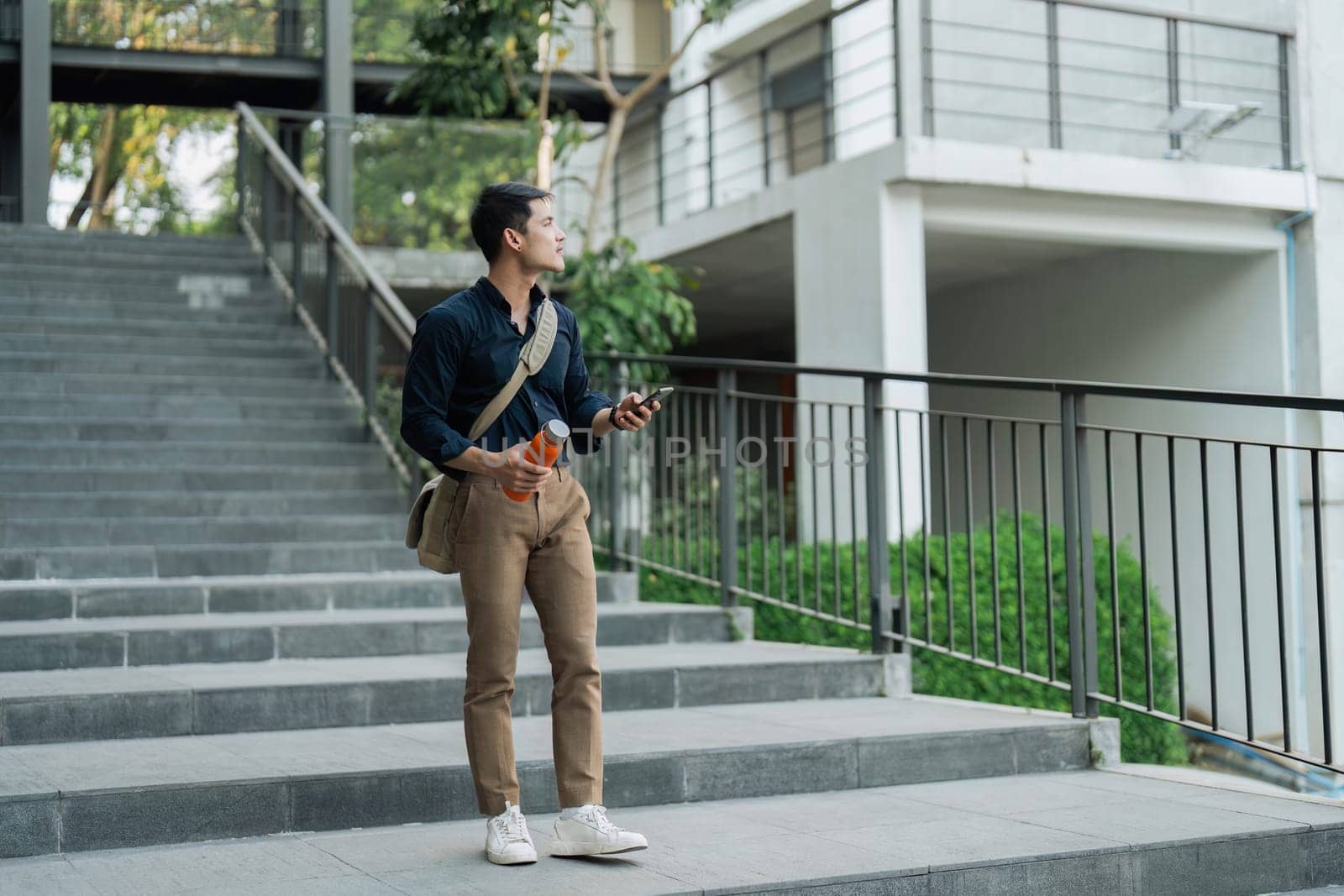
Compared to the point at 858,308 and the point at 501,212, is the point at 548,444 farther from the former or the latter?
the point at 858,308

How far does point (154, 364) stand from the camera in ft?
29.2

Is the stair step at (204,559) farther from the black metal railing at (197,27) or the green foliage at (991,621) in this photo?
the black metal railing at (197,27)

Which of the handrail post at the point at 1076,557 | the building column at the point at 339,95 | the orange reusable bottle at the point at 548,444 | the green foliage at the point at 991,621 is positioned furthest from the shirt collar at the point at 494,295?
the building column at the point at 339,95

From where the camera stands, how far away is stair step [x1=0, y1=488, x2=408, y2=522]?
699 cm

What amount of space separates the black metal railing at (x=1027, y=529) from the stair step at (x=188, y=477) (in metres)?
1.31

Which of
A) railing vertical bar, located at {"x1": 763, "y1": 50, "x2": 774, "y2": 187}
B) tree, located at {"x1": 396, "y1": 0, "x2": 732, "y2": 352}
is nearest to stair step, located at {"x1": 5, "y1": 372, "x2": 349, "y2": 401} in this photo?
tree, located at {"x1": 396, "y1": 0, "x2": 732, "y2": 352}

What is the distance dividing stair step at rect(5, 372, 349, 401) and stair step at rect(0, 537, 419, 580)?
200 cm

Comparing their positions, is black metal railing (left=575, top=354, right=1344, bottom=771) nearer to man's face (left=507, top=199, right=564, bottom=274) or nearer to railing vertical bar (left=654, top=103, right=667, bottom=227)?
man's face (left=507, top=199, right=564, bottom=274)

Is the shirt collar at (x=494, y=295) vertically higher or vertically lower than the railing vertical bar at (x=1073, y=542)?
higher

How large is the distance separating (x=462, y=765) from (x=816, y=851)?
108 centimetres

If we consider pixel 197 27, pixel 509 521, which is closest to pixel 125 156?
pixel 197 27

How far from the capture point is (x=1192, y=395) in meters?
4.66

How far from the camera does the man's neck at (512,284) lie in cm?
356

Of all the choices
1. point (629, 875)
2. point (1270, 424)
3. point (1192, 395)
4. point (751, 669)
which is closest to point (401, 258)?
point (1270, 424)
